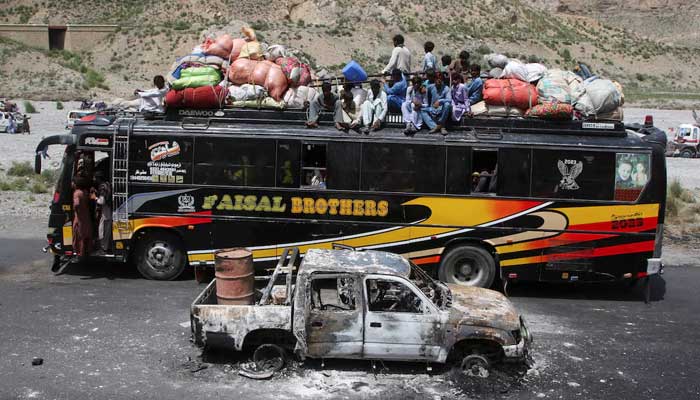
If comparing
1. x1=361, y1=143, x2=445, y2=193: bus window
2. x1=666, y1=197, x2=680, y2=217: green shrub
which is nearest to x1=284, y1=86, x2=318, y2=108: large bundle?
x1=361, y1=143, x2=445, y2=193: bus window

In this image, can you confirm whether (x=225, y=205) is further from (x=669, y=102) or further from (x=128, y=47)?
(x=128, y=47)

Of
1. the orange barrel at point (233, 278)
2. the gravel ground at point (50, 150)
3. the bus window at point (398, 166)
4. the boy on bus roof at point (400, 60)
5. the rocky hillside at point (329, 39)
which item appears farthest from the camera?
the rocky hillside at point (329, 39)

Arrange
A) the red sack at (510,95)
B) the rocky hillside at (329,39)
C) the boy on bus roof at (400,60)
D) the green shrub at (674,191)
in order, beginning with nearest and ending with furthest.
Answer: the red sack at (510,95), the boy on bus roof at (400,60), the green shrub at (674,191), the rocky hillside at (329,39)

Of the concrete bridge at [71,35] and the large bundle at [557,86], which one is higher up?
the concrete bridge at [71,35]

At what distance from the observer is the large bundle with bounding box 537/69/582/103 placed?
12.7 meters

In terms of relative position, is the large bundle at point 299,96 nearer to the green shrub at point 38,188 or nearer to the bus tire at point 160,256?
the bus tire at point 160,256

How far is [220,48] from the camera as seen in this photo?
13477 mm

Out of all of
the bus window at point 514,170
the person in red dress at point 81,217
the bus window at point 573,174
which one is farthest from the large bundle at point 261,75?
the bus window at point 573,174

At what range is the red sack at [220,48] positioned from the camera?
44.2 feet

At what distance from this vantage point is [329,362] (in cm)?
909

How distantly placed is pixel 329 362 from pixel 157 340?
2467mm

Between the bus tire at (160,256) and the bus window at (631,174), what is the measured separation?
7550mm

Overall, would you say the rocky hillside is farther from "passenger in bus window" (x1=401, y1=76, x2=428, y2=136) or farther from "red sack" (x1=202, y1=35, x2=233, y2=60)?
"passenger in bus window" (x1=401, y1=76, x2=428, y2=136)

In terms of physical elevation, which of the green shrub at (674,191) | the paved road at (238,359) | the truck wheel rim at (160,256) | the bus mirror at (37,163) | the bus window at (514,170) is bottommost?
the paved road at (238,359)
